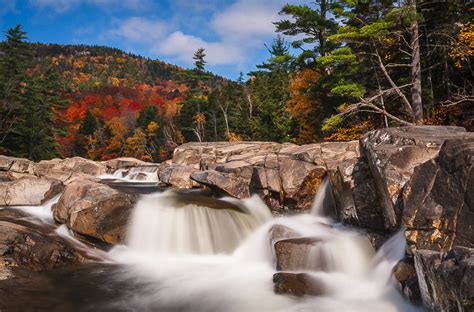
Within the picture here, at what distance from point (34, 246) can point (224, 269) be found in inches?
208

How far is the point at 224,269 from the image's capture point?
9.29 m

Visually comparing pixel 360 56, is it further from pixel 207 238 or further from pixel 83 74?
pixel 83 74

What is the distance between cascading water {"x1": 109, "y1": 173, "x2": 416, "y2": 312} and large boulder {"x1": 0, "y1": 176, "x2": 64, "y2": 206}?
192 inches

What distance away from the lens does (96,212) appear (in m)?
10.1

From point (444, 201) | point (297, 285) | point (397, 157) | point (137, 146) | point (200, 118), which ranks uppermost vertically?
point (200, 118)

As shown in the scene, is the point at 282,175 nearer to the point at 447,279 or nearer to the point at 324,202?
the point at 324,202

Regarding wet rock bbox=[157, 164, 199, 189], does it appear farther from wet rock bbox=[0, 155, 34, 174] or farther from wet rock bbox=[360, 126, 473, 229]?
wet rock bbox=[360, 126, 473, 229]

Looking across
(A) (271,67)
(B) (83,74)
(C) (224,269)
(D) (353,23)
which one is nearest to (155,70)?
(B) (83,74)

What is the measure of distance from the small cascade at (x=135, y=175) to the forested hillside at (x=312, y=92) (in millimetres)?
11021

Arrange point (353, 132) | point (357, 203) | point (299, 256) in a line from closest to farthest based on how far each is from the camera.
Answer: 1. point (299, 256)
2. point (357, 203)
3. point (353, 132)

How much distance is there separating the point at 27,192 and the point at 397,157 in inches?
547

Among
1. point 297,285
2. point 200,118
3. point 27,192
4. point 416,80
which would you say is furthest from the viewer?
point 200,118

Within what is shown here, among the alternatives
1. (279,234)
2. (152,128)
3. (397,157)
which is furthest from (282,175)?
(152,128)

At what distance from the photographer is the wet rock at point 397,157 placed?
7.25 m
